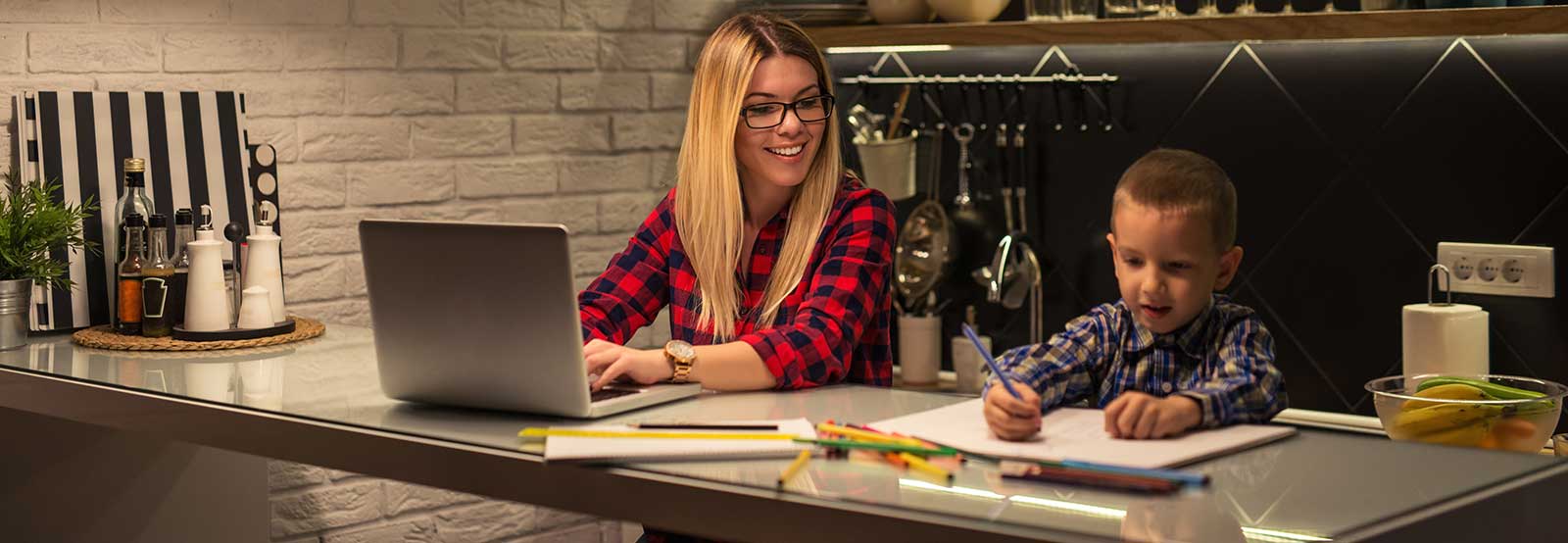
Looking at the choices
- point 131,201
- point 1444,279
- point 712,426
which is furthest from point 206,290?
point 1444,279

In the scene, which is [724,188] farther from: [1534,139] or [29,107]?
[1534,139]

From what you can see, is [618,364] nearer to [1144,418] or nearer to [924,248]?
[1144,418]

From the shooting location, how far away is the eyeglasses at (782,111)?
77.2 inches

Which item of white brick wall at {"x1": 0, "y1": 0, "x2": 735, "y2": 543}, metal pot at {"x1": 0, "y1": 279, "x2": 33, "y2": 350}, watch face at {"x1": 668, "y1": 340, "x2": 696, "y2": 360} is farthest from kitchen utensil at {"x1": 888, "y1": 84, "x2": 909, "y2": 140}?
metal pot at {"x1": 0, "y1": 279, "x2": 33, "y2": 350}

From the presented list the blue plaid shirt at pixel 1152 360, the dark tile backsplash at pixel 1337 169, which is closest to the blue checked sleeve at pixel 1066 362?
the blue plaid shirt at pixel 1152 360

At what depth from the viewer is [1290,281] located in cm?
297

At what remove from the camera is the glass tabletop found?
1126mm

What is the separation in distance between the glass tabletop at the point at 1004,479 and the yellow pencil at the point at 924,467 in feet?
0.04

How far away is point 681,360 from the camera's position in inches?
68.9

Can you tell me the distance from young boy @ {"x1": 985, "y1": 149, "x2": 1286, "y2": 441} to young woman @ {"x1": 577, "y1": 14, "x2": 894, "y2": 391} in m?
0.30

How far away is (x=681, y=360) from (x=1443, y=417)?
0.89 metres

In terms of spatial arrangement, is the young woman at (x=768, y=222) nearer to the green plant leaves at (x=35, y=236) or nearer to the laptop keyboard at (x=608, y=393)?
the laptop keyboard at (x=608, y=393)

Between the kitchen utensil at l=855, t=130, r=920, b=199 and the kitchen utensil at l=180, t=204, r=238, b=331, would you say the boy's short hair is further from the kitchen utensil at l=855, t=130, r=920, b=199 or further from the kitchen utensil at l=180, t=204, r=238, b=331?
the kitchen utensil at l=855, t=130, r=920, b=199

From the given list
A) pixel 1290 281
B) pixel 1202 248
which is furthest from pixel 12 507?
pixel 1290 281
